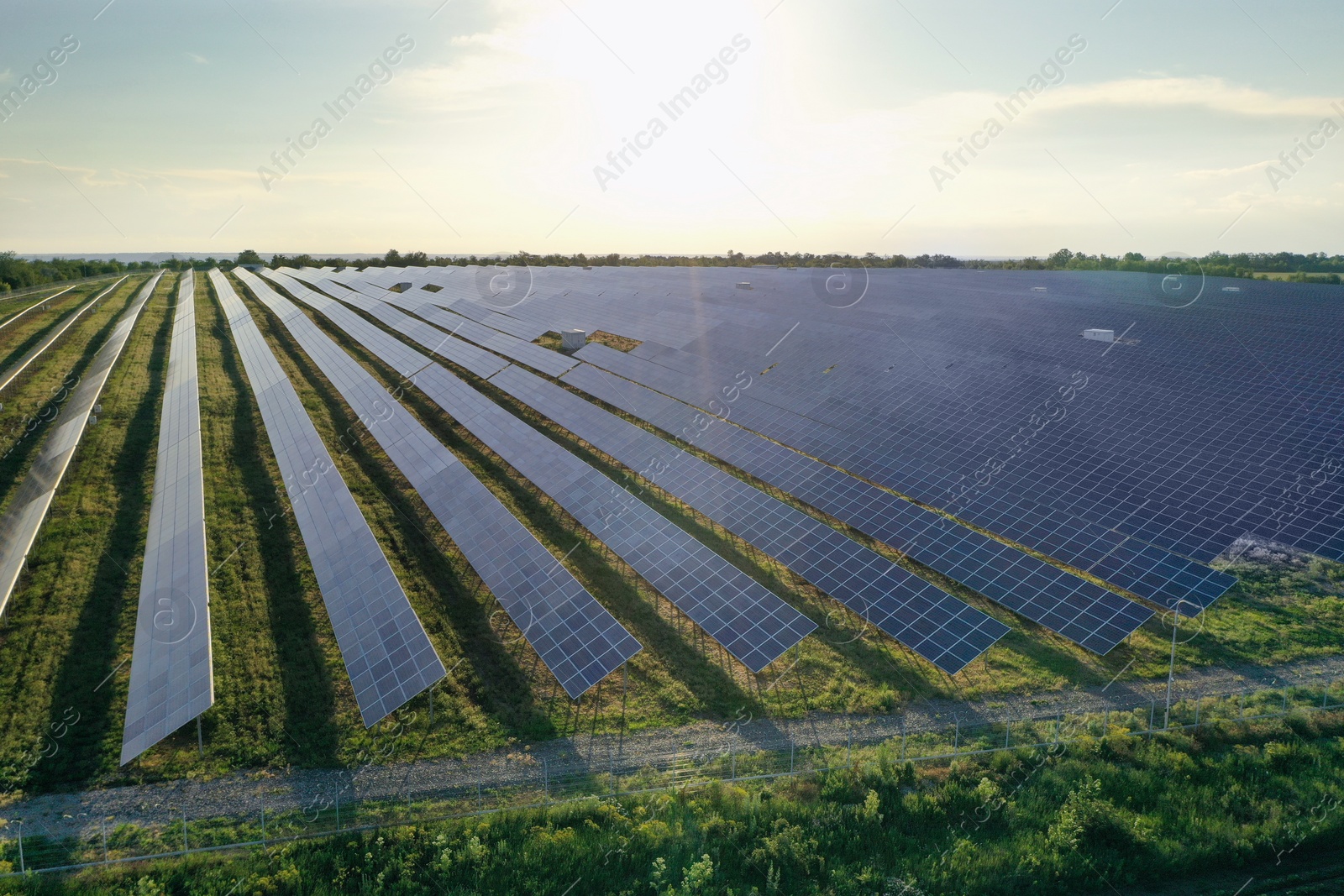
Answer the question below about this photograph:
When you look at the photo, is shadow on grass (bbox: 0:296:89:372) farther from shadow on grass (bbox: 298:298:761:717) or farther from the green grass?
shadow on grass (bbox: 298:298:761:717)

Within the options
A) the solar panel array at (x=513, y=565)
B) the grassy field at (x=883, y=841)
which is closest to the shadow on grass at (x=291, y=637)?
the grassy field at (x=883, y=841)

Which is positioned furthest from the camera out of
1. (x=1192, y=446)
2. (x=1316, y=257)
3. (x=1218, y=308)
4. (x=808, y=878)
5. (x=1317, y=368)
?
(x=1316, y=257)

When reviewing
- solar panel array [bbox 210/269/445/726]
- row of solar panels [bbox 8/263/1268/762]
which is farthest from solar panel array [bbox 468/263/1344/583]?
solar panel array [bbox 210/269/445/726]

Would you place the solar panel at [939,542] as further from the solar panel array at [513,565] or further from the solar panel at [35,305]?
the solar panel at [35,305]

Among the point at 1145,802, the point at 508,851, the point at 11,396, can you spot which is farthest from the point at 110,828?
the point at 11,396

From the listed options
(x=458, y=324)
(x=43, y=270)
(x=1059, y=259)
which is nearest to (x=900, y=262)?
(x=1059, y=259)

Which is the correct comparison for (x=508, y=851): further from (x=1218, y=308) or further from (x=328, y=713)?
(x=1218, y=308)
